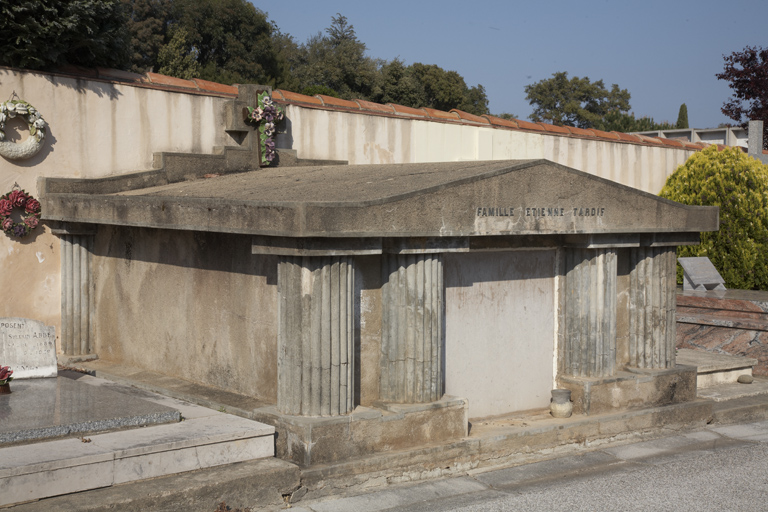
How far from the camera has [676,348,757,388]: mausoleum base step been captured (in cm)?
1137

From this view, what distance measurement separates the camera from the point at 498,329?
895 cm

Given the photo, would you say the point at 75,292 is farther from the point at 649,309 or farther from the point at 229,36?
the point at 229,36

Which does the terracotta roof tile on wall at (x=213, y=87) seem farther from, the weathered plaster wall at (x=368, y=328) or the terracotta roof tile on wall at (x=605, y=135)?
the terracotta roof tile on wall at (x=605, y=135)

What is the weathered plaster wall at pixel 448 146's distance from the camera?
12.4 meters

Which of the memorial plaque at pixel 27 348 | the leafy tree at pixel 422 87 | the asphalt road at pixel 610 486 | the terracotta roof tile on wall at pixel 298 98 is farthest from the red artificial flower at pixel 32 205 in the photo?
the leafy tree at pixel 422 87

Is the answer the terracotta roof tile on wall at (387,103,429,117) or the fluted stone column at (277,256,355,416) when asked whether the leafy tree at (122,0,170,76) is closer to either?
the terracotta roof tile on wall at (387,103,429,117)

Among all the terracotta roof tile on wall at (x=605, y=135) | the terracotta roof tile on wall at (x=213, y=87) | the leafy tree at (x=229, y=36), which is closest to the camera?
the terracotta roof tile on wall at (x=213, y=87)

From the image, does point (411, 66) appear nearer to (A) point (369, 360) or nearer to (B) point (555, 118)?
(B) point (555, 118)

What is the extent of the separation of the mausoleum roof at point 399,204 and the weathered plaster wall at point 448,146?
6.98 feet

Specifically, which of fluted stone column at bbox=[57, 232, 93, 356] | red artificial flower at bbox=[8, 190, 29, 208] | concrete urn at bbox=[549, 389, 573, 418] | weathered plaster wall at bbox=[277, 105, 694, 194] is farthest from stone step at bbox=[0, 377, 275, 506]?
weathered plaster wall at bbox=[277, 105, 694, 194]

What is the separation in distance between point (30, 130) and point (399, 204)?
535 cm

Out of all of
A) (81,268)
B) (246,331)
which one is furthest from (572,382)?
(81,268)

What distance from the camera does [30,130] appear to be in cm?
1007

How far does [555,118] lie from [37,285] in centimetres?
5710
